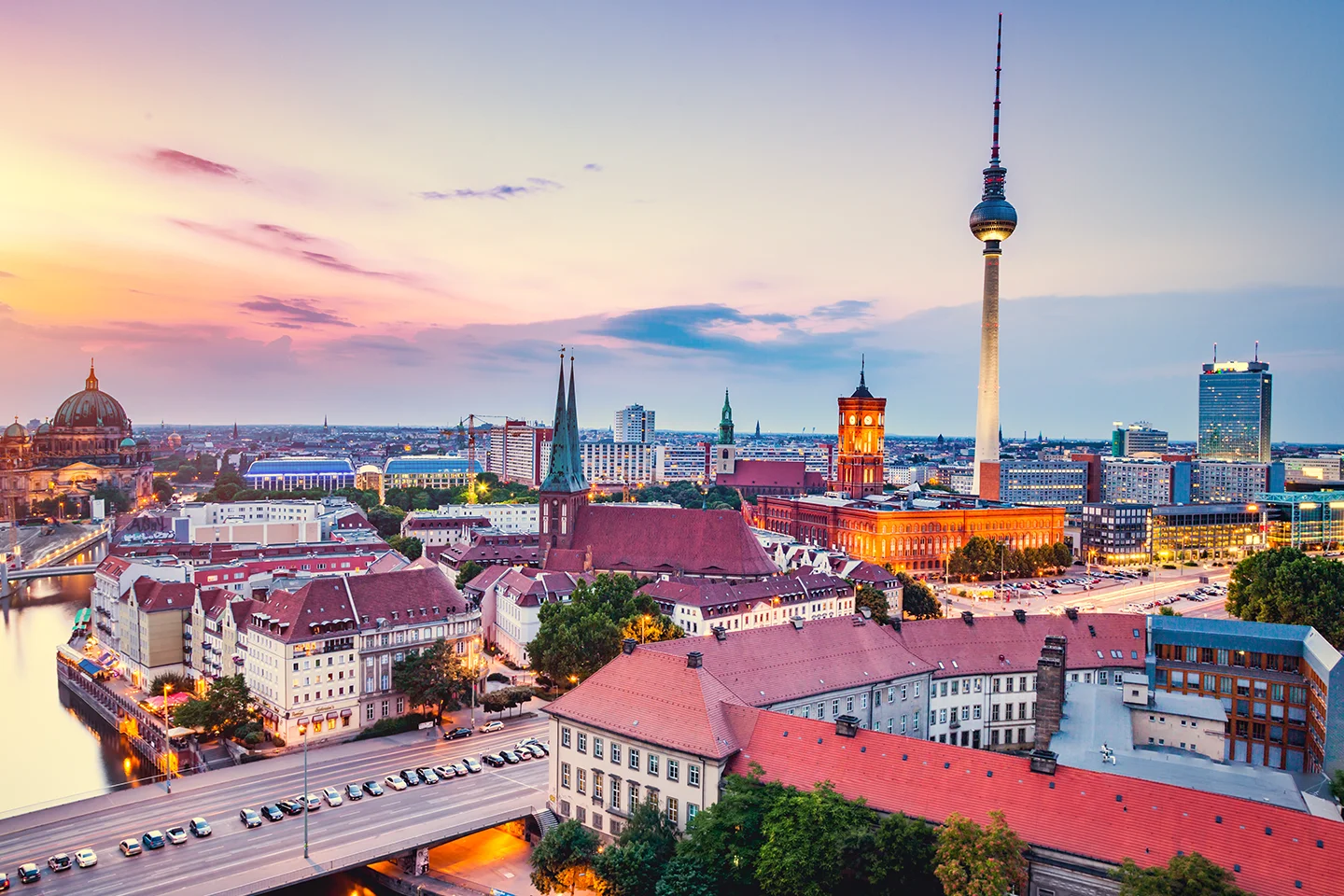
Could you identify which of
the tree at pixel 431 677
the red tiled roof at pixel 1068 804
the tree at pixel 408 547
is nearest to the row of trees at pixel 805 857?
the red tiled roof at pixel 1068 804

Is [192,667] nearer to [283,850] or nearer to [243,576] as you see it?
[243,576]

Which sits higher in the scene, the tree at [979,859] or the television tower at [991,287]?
the television tower at [991,287]

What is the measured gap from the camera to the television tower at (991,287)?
474ft

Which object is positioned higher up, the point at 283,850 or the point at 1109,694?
the point at 1109,694

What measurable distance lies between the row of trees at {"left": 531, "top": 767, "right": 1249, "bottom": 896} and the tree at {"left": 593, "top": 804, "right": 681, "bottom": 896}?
38mm

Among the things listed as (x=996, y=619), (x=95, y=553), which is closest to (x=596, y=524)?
(x=996, y=619)

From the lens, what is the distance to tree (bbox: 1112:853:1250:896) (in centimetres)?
2503

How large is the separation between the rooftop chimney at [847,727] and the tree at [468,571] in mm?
60964

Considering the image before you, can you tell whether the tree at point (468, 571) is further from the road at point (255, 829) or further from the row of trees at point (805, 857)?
the row of trees at point (805, 857)

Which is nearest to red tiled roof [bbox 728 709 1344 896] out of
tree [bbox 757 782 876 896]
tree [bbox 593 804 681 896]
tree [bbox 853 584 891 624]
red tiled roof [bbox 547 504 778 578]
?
tree [bbox 757 782 876 896]

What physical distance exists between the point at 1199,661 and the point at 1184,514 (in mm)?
105032

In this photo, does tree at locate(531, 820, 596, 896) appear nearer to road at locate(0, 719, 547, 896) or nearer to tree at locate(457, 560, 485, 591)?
road at locate(0, 719, 547, 896)

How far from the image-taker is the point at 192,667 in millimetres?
69188

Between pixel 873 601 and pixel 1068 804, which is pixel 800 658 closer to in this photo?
pixel 1068 804
